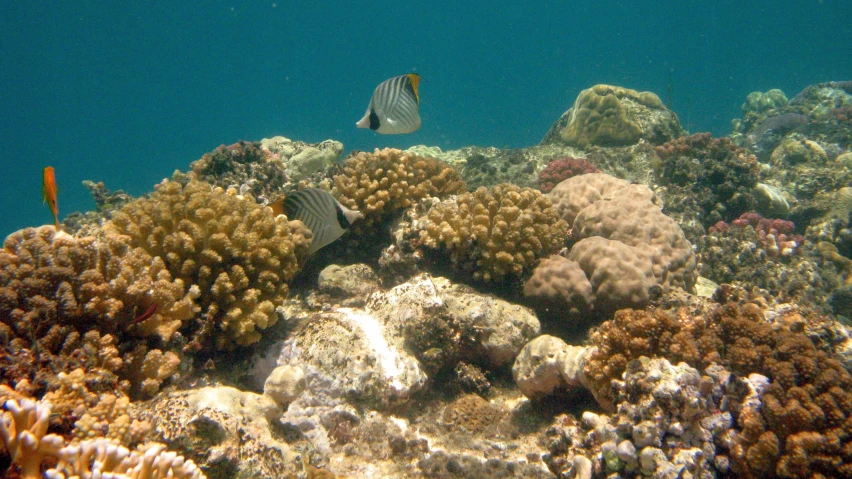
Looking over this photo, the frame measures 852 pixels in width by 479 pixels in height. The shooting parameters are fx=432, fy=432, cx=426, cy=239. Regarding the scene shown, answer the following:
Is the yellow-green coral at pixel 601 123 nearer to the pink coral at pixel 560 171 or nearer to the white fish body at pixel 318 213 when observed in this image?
the pink coral at pixel 560 171

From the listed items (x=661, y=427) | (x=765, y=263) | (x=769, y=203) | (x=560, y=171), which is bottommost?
(x=661, y=427)

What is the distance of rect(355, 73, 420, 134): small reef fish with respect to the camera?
4.73 m

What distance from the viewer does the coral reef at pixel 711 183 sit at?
950 centimetres

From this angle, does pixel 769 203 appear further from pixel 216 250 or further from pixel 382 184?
pixel 216 250

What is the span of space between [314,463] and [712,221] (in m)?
9.57

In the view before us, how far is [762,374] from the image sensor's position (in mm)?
3566

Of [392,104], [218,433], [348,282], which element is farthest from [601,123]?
[218,433]

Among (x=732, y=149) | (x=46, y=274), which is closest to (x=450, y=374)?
(x=46, y=274)

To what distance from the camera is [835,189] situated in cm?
1131

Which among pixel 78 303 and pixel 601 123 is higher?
pixel 601 123

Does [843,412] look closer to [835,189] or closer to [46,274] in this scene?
[46,274]

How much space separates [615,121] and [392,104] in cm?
1032

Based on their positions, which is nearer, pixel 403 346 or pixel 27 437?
pixel 27 437

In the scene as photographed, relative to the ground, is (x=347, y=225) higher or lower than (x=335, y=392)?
higher
